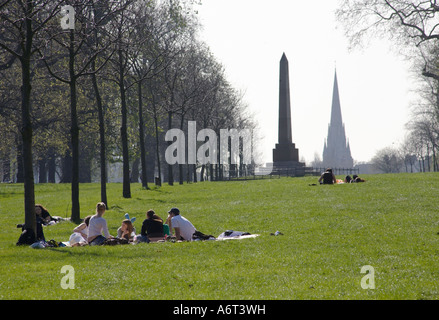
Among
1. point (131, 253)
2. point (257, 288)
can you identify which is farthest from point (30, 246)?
point (257, 288)

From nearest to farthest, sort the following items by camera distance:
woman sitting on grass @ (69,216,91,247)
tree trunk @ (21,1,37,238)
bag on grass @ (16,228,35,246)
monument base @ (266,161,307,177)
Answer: woman sitting on grass @ (69,216,91,247), bag on grass @ (16,228,35,246), tree trunk @ (21,1,37,238), monument base @ (266,161,307,177)

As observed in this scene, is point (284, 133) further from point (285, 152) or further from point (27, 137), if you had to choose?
point (27, 137)

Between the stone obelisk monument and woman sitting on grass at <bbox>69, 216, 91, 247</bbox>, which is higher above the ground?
the stone obelisk monument

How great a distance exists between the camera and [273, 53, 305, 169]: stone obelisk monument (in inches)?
2120

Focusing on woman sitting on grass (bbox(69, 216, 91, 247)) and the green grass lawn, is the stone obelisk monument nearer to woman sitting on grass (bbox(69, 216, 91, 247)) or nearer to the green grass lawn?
the green grass lawn

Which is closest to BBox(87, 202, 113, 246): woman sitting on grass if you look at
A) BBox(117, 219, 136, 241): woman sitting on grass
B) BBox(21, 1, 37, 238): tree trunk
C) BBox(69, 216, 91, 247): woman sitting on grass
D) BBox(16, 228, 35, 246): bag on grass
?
BBox(69, 216, 91, 247): woman sitting on grass

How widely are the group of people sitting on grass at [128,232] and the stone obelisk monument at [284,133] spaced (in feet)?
124

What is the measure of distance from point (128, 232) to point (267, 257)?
5.58 m

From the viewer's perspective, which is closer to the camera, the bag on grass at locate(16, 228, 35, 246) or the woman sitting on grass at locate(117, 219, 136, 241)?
the bag on grass at locate(16, 228, 35, 246)

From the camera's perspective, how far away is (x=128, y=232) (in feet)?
56.2

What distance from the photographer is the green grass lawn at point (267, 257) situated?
9664 mm

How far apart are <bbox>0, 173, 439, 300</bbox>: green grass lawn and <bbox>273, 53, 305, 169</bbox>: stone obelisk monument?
1134 inches

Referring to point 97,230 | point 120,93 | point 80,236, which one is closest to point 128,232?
point 97,230
